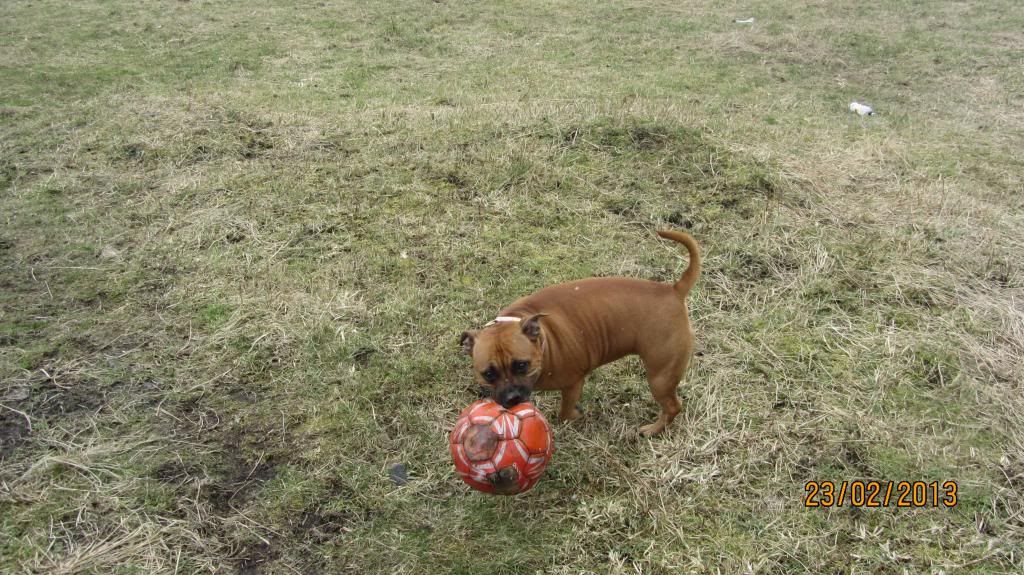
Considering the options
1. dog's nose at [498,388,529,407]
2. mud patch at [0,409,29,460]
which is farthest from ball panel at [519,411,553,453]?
mud patch at [0,409,29,460]

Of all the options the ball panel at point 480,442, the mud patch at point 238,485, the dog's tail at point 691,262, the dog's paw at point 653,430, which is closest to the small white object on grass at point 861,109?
the dog's tail at point 691,262

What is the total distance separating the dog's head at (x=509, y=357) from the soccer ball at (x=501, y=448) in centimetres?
9

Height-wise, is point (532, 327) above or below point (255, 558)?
above

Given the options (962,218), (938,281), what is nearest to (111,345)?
(938,281)

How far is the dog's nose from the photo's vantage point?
3.21m

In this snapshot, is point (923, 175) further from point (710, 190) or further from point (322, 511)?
point (322, 511)

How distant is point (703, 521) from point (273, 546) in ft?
6.59

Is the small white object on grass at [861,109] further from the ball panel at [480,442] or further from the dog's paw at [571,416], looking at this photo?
the ball panel at [480,442]

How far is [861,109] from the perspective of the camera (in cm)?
792

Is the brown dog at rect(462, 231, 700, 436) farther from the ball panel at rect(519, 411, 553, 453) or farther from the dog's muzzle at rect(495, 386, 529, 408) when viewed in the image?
the ball panel at rect(519, 411, 553, 453)

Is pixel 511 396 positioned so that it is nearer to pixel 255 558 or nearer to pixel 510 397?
pixel 510 397

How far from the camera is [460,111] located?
24.3ft

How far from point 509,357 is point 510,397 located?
202 mm
